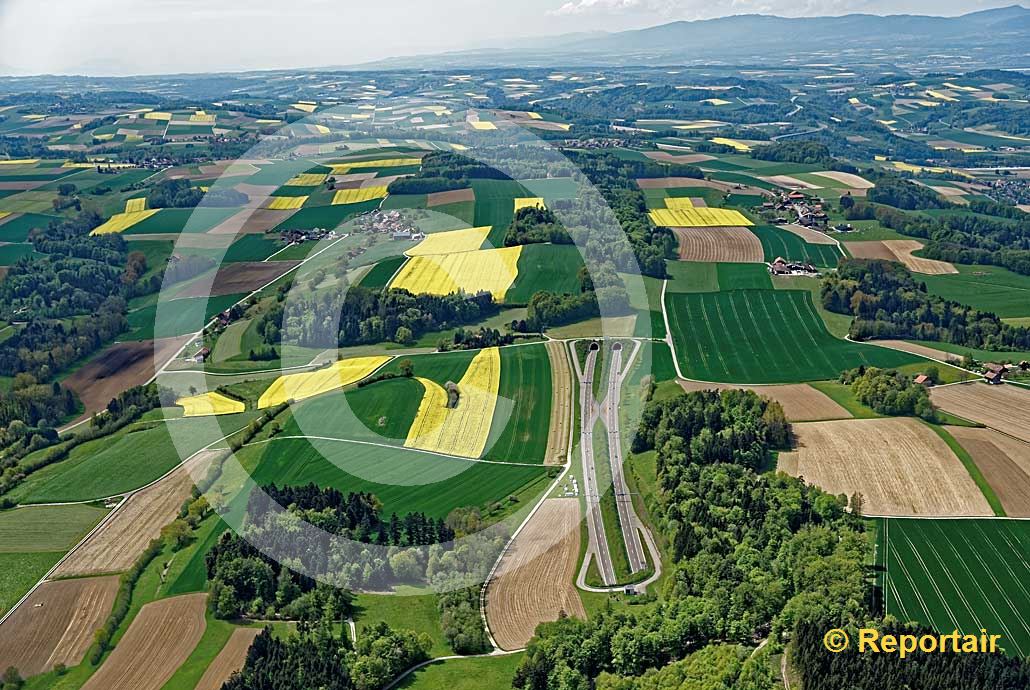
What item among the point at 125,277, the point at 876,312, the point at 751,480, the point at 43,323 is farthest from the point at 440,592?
the point at 125,277

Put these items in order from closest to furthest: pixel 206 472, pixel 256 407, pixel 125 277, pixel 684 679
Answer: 1. pixel 684 679
2. pixel 206 472
3. pixel 256 407
4. pixel 125 277

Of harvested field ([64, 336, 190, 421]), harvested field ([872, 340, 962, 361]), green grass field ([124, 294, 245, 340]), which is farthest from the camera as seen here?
Answer: green grass field ([124, 294, 245, 340])

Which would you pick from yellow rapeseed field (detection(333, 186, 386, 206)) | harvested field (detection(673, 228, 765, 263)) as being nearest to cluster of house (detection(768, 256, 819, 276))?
harvested field (detection(673, 228, 765, 263))

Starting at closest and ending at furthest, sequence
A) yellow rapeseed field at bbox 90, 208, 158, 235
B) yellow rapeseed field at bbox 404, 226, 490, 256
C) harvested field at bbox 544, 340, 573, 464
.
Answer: harvested field at bbox 544, 340, 573, 464, yellow rapeseed field at bbox 404, 226, 490, 256, yellow rapeseed field at bbox 90, 208, 158, 235

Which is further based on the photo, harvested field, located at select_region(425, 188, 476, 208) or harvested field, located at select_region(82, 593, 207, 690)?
harvested field, located at select_region(425, 188, 476, 208)

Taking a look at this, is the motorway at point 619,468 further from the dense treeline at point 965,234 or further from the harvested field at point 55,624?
the dense treeline at point 965,234

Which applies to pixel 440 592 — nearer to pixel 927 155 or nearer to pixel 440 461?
pixel 440 461

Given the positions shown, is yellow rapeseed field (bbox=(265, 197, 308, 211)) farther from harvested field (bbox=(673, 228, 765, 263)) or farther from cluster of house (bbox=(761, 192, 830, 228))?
cluster of house (bbox=(761, 192, 830, 228))
